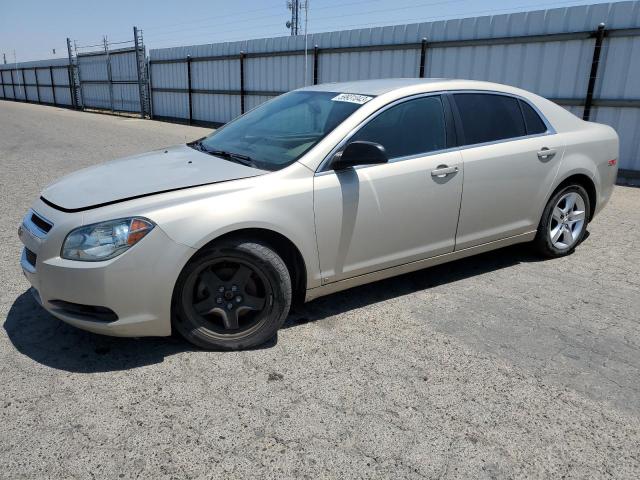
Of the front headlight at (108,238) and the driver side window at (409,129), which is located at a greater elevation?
the driver side window at (409,129)

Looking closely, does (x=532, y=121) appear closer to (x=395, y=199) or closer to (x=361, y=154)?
(x=395, y=199)

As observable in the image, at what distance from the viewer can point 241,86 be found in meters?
17.2

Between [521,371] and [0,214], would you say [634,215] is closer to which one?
[521,371]

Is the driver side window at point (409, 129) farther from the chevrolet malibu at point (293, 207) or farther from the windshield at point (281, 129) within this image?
the windshield at point (281, 129)

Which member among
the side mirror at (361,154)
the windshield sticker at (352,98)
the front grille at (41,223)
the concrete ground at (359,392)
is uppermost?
the windshield sticker at (352,98)

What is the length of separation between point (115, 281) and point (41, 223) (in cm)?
68

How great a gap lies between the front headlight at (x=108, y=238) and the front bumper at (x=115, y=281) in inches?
1.3

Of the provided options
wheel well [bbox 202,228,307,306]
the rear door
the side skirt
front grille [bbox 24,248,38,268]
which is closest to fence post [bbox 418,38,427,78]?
the rear door

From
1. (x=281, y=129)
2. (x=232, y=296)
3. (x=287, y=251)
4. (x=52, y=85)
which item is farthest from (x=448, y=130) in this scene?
(x=52, y=85)

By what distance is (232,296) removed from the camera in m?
3.12

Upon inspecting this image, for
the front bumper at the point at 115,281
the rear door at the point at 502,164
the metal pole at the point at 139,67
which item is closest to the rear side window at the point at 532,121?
the rear door at the point at 502,164

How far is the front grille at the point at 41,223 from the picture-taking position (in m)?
2.95

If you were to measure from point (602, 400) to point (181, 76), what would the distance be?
66.5 feet

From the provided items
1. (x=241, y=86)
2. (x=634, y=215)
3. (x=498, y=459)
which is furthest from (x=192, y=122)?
(x=498, y=459)
